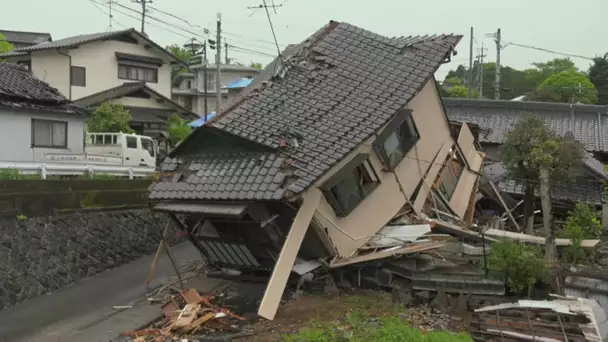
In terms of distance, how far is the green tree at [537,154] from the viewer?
1406cm

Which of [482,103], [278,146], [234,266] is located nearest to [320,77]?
[278,146]

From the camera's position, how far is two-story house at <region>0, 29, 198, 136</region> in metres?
32.3

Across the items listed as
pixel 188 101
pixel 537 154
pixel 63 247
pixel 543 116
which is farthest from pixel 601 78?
pixel 63 247

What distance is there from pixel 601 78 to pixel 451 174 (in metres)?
43.7

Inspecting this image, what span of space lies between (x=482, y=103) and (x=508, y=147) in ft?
52.1

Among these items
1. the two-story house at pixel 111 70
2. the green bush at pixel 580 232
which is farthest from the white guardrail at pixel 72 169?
the two-story house at pixel 111 70

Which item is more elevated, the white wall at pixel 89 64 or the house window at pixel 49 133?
the white wall at pixel 89 64

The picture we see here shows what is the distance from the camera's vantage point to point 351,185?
12258 mm

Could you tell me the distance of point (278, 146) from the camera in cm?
1095

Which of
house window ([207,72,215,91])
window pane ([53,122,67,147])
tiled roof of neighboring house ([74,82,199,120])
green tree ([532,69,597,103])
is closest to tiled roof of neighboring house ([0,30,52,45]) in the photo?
house window ([207,72,215,91])

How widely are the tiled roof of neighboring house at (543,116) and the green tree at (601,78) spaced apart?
25.2m

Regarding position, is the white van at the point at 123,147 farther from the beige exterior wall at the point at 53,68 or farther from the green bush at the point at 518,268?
the green bush at the point at 518,268

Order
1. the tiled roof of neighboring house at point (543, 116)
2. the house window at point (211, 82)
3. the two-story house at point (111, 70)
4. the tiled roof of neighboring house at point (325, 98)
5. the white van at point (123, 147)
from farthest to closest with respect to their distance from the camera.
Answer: the house window at point (211, 82), the two-story house at point (111, 70), the tiled roof of neighboring house at point (543, 116), the white van at point (123, 147), the tiled roof of neighboring house at point (325, 98)

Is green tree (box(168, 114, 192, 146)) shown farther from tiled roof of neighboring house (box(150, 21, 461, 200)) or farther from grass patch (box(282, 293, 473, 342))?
grass patch (box(282, 293, 473, 342))
